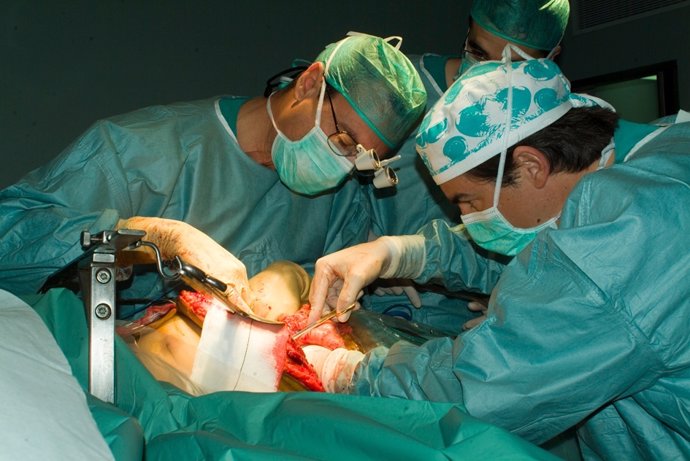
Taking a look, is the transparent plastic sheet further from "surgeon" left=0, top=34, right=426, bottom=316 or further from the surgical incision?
"surgeon" left=0, top=34, right=426, bottom=316

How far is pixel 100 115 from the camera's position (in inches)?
140

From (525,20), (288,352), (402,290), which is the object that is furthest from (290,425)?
(525,20)

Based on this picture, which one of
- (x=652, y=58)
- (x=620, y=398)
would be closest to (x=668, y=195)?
(x=620, y=398)

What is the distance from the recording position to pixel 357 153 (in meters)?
2.46

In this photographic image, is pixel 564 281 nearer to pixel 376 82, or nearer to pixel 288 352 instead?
pixel 288 352

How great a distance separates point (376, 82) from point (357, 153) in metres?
0.23

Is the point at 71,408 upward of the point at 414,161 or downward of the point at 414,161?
upward

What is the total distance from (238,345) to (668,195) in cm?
107

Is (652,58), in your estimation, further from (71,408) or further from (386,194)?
(71,408)

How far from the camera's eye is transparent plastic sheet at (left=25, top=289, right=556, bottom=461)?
4.13 ft

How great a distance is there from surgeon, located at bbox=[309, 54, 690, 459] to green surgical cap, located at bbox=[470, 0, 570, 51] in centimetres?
100

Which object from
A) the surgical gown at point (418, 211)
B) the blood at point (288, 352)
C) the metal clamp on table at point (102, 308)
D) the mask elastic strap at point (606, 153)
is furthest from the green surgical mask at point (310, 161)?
the metal clamp on table at point (102, 308)

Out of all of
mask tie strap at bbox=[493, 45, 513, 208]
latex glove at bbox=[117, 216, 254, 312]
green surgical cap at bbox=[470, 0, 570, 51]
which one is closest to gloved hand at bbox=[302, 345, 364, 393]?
latex glove at bbox=[117, 216, 254, 312]

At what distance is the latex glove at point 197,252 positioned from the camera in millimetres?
2125
